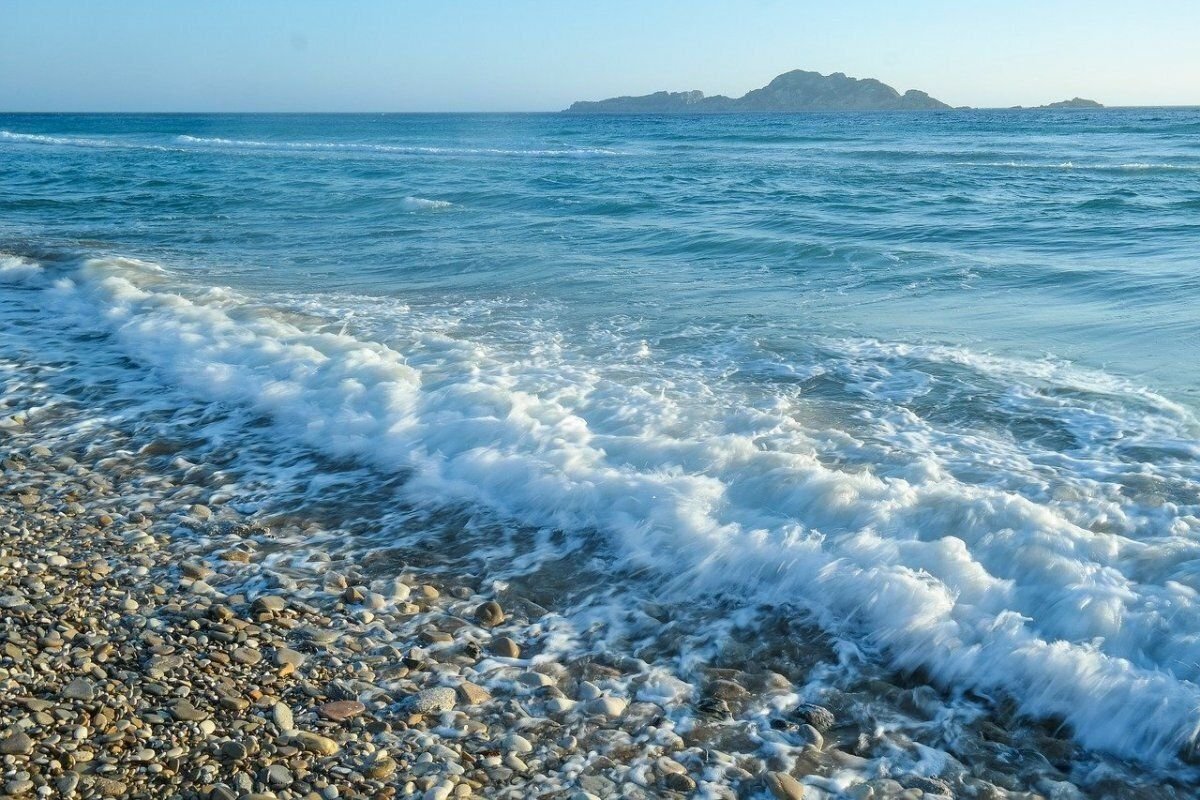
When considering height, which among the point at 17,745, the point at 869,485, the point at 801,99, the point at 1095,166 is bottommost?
the point at 17,745

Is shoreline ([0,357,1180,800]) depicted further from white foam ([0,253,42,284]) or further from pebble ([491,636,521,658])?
white foam ([0,253,42,284])

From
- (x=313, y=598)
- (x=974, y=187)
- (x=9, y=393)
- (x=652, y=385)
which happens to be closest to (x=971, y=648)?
(x=313, y=598)

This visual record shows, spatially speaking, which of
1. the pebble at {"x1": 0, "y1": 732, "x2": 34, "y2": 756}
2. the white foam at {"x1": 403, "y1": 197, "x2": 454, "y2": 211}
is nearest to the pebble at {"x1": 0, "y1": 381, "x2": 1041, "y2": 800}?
the pebble at {"x1": 0, "y1": 732, "x2": 34, "y2": 756}

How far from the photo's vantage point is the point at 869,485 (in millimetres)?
5359

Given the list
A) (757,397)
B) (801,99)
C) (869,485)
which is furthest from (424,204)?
(801,99)

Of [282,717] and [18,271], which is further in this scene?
[18,271]

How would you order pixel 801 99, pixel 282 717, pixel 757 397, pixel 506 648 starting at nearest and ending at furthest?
1. pixel 282 717
2. pixel 506 648
3. pixel 757 397
4. pixel 801 99

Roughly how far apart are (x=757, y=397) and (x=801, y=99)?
646ft

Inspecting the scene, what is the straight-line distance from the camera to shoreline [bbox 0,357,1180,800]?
10.2 feet

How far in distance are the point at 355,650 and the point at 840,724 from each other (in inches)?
75.7

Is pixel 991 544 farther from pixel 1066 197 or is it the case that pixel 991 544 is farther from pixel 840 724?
pixel 1066 197

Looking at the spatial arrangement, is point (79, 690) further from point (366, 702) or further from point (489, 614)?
point (489, 614)

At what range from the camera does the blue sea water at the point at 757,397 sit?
4309mm

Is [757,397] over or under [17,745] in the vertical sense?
over
